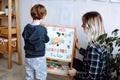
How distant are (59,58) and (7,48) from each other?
3.80ft

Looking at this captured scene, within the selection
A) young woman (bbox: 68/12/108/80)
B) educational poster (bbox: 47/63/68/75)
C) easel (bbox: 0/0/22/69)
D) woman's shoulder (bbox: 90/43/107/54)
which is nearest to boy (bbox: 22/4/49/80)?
educational poster (bbox: 47/63/68/75)

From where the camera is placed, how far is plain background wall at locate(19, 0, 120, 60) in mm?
Result: 2432

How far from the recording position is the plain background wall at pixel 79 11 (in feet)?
7.98

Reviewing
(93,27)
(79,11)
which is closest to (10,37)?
(79,11)

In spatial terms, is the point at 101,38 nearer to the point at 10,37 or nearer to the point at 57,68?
the point at 57,68

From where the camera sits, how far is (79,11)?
8.66 feet

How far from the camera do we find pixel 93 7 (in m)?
2.53

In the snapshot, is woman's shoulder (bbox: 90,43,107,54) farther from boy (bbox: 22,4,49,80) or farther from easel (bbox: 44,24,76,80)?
boy (bbox: 22,4,49,80)

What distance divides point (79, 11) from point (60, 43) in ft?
1.88

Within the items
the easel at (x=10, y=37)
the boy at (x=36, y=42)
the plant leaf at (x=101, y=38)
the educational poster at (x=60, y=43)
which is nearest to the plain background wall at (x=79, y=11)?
the easel at (x=10, y=37)

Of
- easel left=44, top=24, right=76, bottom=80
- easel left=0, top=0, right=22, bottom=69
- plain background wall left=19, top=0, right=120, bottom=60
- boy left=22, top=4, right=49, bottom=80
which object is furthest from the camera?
easel left=0, top=0, right=22, bottom=69

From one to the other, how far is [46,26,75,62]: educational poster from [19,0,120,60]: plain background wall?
15.3 inches

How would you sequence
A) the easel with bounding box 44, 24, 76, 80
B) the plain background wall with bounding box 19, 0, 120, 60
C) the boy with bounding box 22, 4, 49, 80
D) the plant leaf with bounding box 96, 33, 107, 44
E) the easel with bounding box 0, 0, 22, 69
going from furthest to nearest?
the easel with bounding box 0, 0, 22, 69 → the plain background wall with bounding box 19, 0, 120, 60 → the easel with bounding box 44, 24, 76, 80 → the boy with bounding box 22, 4, 49, 80 → the plant leaf with bounding box 96, 33, 107, 44

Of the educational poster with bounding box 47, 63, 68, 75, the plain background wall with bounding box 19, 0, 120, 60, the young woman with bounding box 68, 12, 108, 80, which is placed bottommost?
the educational poster with bounding box 47, 63, 68, 75
